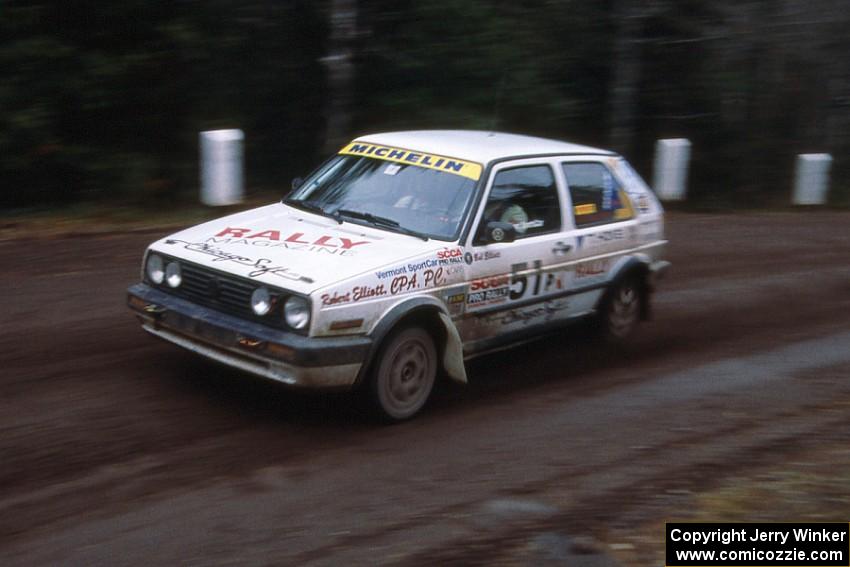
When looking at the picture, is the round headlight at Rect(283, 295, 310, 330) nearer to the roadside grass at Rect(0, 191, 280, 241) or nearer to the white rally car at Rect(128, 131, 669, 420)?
the white rally car at Rect(128, 131, 669, 420)

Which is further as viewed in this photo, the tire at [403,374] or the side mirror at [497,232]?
the side mirror at [497,232]

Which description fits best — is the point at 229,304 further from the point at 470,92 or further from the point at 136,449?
the point at 470,92

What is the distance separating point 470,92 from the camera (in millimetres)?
15867

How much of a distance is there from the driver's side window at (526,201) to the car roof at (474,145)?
147 millimetres

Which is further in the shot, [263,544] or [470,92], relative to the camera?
[470,92]

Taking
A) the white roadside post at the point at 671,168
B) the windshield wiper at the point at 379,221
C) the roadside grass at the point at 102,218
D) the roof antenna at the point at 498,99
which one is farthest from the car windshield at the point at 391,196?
the white roadside post at the point at 671,168

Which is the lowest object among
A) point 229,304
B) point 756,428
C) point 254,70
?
point 756,428

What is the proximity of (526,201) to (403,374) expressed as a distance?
1664mm

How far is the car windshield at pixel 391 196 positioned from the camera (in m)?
6.59

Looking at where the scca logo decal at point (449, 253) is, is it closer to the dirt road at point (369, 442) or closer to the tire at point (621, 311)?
the dirt road at point (369, 442)

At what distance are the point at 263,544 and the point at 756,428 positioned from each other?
137 inches

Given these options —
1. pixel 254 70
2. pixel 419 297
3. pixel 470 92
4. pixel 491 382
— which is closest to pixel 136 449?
pixel 419 297

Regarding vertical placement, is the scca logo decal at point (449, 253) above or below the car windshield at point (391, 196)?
below

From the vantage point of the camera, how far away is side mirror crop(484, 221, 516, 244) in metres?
6.61
